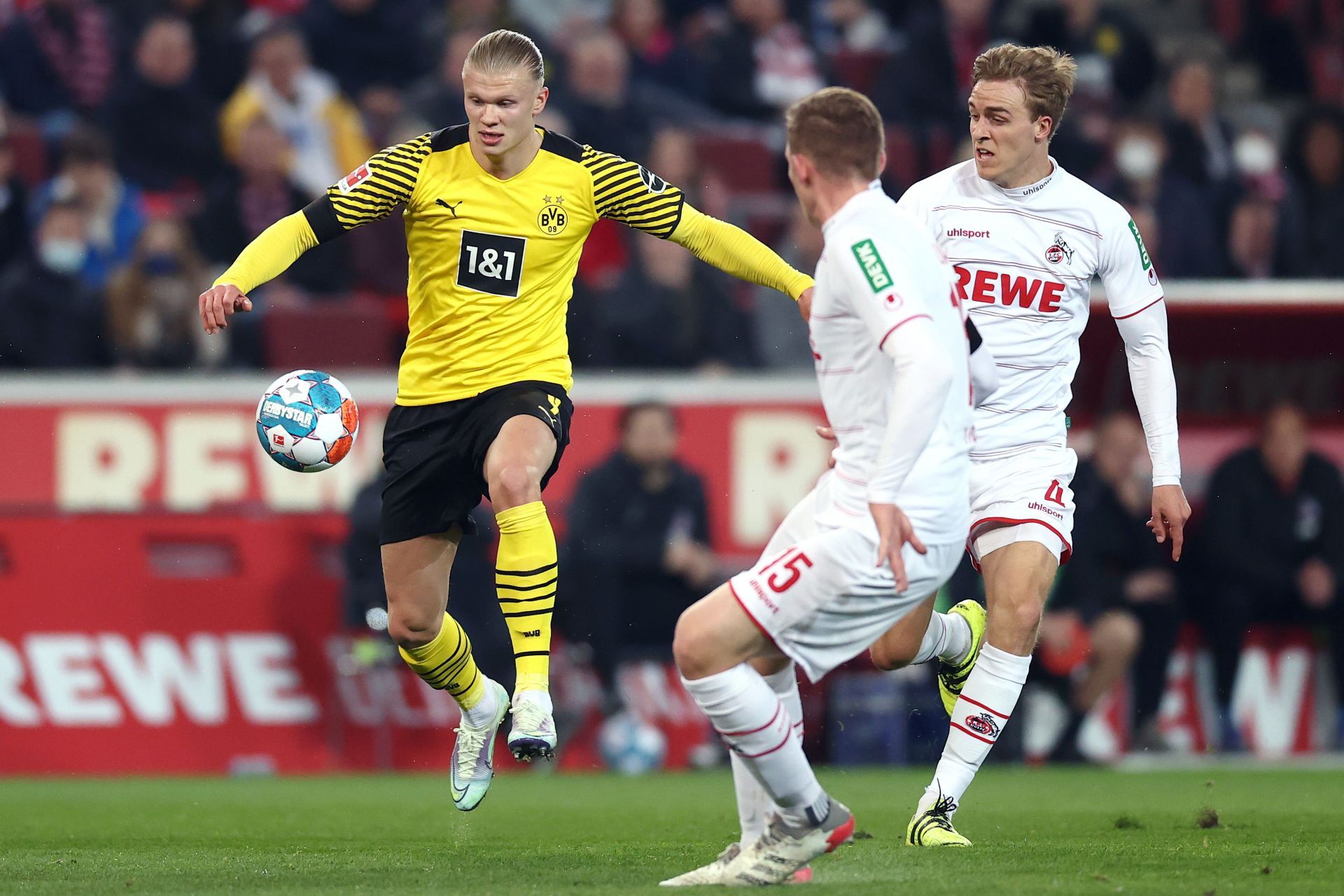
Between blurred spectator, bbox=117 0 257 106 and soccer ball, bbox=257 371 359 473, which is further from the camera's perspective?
blurred spectator, bbox=117 0 257 106

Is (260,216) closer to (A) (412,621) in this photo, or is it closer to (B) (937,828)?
(A) (412,621)

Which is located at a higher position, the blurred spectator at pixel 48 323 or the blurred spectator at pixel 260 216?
the blurred spectator at pixel 260 216

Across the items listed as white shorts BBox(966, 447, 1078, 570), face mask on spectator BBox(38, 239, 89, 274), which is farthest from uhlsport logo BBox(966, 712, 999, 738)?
face mask on spectator BBox(38, 239, 89, 274)

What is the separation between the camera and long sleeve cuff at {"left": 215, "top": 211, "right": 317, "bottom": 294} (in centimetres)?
625

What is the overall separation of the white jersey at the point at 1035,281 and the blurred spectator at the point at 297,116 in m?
7.71

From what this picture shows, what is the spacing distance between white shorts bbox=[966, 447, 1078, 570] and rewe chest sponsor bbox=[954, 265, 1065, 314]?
0.52 m

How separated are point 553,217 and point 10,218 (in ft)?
23.7

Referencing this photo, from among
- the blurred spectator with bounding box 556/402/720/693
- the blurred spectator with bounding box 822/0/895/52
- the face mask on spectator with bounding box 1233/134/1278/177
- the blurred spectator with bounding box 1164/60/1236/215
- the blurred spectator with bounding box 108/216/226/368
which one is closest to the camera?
the blurred spectator with bounding box 556/402/720/693

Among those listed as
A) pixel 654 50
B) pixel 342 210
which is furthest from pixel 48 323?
pixel 342 210

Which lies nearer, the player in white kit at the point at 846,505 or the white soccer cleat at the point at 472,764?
the player in white kit at the point at 846,505

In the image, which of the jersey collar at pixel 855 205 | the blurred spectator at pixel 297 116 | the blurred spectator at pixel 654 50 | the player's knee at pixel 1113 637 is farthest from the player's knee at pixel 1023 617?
the blurred spectator at pixel 654 50

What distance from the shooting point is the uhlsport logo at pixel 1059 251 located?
6562 millimetres

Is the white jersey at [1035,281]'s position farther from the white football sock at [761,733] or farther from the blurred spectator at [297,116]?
the blurred spectator at [297,116]

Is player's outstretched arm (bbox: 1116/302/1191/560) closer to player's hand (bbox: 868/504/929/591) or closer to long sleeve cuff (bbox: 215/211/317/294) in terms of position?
player's hand (bbox: 868/504/929/591)
